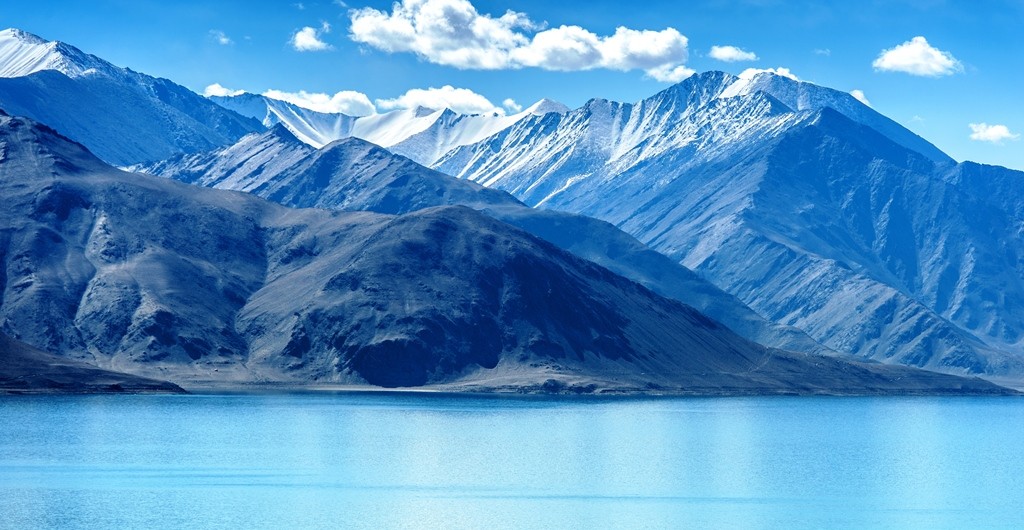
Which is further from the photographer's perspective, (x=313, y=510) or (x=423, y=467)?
(x=423, y=467)

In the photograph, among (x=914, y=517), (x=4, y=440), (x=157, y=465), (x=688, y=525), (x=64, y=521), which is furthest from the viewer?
(x=4, y=440)

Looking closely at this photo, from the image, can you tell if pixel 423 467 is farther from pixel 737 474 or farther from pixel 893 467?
pixel 893 467

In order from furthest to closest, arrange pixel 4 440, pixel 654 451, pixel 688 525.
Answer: pixel 654 451, pixel 4 440, pixel 688 525

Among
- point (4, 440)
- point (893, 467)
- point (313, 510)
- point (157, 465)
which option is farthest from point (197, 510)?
point (893, 467)

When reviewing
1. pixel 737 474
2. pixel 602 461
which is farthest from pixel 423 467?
pixel 737 474

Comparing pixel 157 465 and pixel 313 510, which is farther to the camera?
pixel 157 465

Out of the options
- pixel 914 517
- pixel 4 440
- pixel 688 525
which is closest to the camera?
pixel 688 525

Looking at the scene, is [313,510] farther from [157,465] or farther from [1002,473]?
[1002,473]

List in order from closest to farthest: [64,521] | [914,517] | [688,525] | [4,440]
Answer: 1. [64,521]
2. [688,525]
3. [914,517]
4. [4,440]
